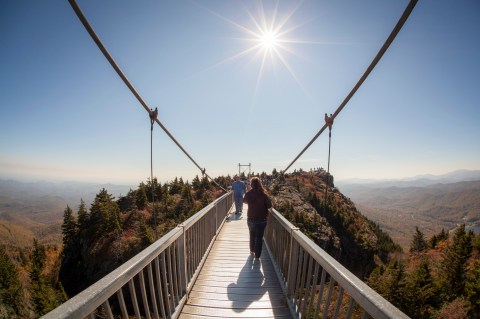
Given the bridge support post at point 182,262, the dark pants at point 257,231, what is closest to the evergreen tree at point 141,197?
the dark pants at point 257,231

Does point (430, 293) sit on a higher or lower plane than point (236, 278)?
lower

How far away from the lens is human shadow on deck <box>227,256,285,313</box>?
159 inches

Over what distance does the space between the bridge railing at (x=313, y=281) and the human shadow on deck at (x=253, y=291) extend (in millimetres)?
248

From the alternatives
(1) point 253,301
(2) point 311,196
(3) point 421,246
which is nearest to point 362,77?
(1) point 253,301

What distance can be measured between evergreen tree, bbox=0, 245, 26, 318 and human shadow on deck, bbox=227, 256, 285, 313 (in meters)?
37.1

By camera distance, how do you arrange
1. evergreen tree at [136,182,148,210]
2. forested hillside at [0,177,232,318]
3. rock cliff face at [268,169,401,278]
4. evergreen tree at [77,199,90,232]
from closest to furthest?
forested hillside at [0,177,232,318] < evergreen tree at [77,199,90,232] < evergreen tree at [136,182,148,210] < rock cliff face at [268,169,401,278]

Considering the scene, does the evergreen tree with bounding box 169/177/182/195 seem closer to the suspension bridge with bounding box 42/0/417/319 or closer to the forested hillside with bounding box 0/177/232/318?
the forested hillside with bounding box 0/177/232/318

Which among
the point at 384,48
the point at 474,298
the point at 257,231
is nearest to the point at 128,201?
the point at 257,231

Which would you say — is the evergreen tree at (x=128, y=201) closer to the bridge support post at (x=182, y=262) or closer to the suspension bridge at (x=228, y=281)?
the suspension bridge at (x=228, y=281)

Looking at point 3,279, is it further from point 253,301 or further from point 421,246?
point 421,246

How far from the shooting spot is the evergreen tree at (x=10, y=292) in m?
27.9

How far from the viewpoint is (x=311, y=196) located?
49.4 meters

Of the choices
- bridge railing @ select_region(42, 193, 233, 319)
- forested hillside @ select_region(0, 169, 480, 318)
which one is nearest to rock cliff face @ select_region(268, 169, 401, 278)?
forested hillside @ select_region(0, 169, 480, 318)

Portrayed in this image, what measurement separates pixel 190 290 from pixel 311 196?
4803 centimetres
